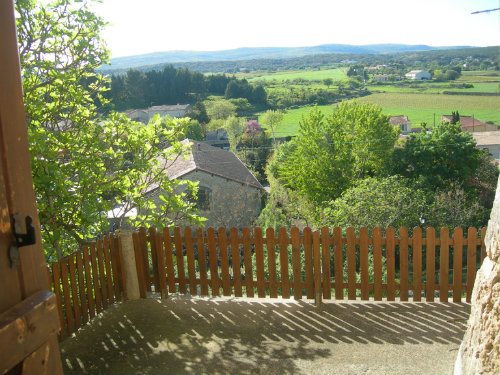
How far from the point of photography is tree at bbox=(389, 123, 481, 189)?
103 ft

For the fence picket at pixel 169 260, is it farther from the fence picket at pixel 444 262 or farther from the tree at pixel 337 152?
the tree at pixel 337 152

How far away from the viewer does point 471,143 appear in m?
31.9

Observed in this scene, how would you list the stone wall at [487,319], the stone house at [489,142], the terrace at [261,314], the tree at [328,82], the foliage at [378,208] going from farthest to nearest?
the tree at [328,82], the stone house at [489,142], the foliage at [378,208], the terrace at [261,314], the stone wall at [487,319]

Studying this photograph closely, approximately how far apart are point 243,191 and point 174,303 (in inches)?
948

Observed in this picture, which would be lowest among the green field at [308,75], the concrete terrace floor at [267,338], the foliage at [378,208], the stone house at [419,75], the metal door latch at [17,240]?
the foliage at [378,208]

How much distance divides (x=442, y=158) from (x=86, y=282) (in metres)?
30.8

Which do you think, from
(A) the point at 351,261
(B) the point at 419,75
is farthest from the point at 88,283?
(B) the point at 419,75

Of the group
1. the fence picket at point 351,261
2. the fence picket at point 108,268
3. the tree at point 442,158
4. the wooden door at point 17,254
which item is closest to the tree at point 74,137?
the fence picket at point 108,268

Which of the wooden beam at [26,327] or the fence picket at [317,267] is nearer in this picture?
the wooden beam at [26,327]

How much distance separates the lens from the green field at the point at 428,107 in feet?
176

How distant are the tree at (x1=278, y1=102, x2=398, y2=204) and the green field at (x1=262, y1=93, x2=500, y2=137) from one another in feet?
34.7

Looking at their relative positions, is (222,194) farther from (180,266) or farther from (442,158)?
(180,266)

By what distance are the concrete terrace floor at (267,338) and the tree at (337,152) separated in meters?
28.5

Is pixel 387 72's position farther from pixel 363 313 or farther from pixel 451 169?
pixel 363 313
